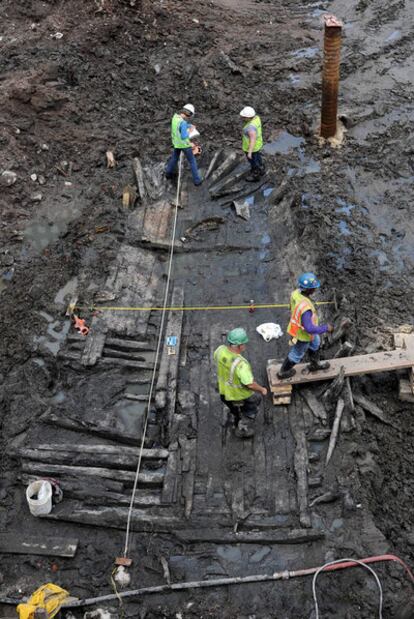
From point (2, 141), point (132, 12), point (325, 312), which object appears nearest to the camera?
point (325, 312)

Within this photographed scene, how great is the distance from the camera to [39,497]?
21.9ft

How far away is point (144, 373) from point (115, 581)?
3466 mm

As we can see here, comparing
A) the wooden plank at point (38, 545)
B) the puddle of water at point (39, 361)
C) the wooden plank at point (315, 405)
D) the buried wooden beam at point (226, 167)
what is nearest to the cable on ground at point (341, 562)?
the wooden plank at point (315, 405)

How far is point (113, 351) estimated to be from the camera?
912 cm

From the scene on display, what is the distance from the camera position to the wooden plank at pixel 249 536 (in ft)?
21.2

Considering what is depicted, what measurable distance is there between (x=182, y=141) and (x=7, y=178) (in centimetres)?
458

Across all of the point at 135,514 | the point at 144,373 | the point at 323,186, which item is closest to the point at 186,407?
the point at 144,373

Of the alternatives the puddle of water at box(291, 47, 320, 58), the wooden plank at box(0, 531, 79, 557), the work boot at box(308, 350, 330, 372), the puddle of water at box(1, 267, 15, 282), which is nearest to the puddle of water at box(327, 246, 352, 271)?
the work boot at box(308, 350, 330, 372)

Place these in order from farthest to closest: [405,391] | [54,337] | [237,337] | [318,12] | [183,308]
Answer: [318,12], [183,308], [54,337], [405,391], [237,337]

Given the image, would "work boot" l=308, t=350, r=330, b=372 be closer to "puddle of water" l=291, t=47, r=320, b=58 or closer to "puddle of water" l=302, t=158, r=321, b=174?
"puddle of water" l=302, t=158, r=321, b=174

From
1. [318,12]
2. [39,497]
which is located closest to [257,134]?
[39,497]

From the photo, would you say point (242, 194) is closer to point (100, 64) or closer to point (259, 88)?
point (259, 88)

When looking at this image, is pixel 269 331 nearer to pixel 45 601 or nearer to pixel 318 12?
pixel 45 601

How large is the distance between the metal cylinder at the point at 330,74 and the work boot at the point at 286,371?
9086 millimetres
